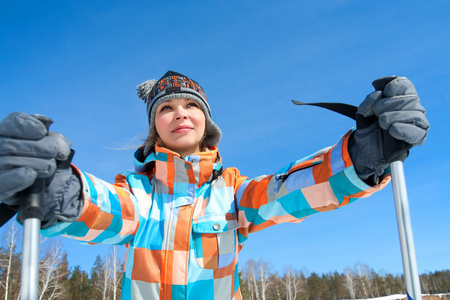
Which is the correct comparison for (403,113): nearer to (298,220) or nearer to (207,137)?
(298,220)

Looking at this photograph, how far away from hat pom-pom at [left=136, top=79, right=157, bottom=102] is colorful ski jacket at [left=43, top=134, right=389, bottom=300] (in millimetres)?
983

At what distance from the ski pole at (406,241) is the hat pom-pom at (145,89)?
2697 mm

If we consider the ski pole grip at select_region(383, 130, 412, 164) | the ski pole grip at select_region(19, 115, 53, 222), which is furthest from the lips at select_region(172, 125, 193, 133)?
the ski pole grip at select_region(383, 130, 412, 164)

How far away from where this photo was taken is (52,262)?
24.6 m

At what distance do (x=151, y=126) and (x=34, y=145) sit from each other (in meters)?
1.77

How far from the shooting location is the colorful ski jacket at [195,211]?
236 centimetres

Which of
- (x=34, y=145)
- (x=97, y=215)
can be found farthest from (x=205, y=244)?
(x=34, y=145)

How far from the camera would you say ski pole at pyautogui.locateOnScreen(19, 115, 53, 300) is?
1479 millimetres

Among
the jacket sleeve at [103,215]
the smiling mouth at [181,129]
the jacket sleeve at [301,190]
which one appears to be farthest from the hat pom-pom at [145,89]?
the jacket sleeve at [301,190]

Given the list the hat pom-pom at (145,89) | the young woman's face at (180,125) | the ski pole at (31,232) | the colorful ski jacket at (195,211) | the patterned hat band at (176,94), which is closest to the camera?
the ski pole at (31,232)

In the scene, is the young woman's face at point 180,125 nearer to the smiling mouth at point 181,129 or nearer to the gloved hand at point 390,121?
the smiling mouth at point 181,129

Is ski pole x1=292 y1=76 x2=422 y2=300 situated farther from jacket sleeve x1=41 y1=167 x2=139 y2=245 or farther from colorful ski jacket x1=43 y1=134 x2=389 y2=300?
jacket sleeve x1=41 y1=167 x2=139 y2=245

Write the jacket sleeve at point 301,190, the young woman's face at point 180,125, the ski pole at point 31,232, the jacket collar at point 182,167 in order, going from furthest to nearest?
the young woman's face at point 180,125
the jacket collar at point 182,167
the jacket sleeve at point 301,190
the ski pole at point 31,232

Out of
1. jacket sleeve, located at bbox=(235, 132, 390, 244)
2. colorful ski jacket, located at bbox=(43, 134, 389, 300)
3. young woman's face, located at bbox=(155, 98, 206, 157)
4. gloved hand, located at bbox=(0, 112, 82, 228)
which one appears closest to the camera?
gloved hand, located at bbox=(0, 112, 82, 228)
